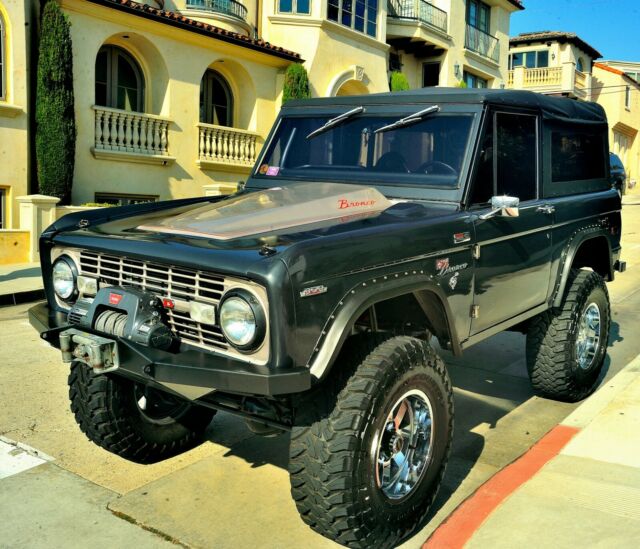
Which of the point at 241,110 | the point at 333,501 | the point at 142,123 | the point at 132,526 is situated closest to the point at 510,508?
the point at 333,501

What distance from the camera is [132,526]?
3410mm

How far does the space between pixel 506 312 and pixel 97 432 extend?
2496 millimetres

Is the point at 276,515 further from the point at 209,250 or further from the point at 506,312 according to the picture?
the point at 506,312

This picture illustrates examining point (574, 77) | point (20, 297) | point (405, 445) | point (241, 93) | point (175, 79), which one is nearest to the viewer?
point (405, 445)

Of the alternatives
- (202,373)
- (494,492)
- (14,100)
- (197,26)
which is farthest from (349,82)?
(202,373)

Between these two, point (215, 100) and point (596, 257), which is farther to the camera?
point (215, 100)

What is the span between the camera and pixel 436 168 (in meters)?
4.19

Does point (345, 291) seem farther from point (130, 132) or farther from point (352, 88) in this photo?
point (352, 88)

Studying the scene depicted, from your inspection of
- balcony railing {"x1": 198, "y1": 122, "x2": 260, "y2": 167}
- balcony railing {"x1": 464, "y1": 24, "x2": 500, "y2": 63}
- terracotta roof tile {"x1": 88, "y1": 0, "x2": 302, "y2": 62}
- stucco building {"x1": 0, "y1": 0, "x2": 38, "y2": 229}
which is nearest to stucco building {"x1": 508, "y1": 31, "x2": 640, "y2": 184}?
balcony railing {"x1": 464, "y1": 24, "x2": 500, "y2": 63}

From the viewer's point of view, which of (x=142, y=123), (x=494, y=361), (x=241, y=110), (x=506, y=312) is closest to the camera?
(x=506, y=312)

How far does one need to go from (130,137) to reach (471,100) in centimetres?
1259

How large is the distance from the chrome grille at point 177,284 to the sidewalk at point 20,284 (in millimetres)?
7264

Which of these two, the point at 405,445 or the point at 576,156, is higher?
the point at 576,156

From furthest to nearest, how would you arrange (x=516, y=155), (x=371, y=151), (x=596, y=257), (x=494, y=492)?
Result: (x=596, y=257) → (x=516, y=155) → (x=371, y=151) → (x=494, y=492)
